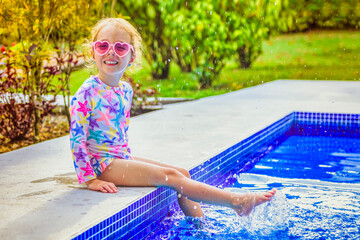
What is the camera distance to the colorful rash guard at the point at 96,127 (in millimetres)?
2826

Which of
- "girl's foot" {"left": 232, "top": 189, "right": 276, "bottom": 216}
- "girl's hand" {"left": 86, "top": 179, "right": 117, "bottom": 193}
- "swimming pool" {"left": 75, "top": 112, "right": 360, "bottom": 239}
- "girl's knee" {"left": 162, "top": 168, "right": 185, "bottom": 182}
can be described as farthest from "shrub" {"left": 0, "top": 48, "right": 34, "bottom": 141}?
"girl's foot" {"left": 232, "top": 189, "right": 276, "bottom": 216}

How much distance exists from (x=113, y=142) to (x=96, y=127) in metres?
0.13

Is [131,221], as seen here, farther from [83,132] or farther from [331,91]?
[331,91]

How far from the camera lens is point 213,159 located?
3.92 m

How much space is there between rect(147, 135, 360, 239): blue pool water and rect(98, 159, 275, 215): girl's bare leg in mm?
209

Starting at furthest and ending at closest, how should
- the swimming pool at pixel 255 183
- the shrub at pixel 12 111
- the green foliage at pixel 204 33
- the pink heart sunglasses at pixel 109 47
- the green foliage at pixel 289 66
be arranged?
the green foliage at pixel 289 66
the green foliage at pixel 204 33
the shrub at pixel 12 111
the pink heart sunglasses at pixel 109 47
the swimming pool at pixel 255 183

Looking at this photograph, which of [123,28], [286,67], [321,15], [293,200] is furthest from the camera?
[321,15]

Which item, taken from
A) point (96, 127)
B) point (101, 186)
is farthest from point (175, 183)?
point (96, 127)

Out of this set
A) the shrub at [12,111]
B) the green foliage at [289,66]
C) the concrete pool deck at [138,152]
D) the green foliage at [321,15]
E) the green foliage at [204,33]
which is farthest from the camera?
the green foliage at [321,15]

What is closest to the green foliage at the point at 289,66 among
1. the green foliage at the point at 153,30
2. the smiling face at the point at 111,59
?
the green foliage at the point at 153,30

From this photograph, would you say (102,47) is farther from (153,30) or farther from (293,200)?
(153,30)

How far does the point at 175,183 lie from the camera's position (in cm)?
288

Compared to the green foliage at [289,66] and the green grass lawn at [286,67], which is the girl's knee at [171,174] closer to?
the green grass lawn at [286,67]

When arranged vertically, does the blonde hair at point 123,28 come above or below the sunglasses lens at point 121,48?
above
